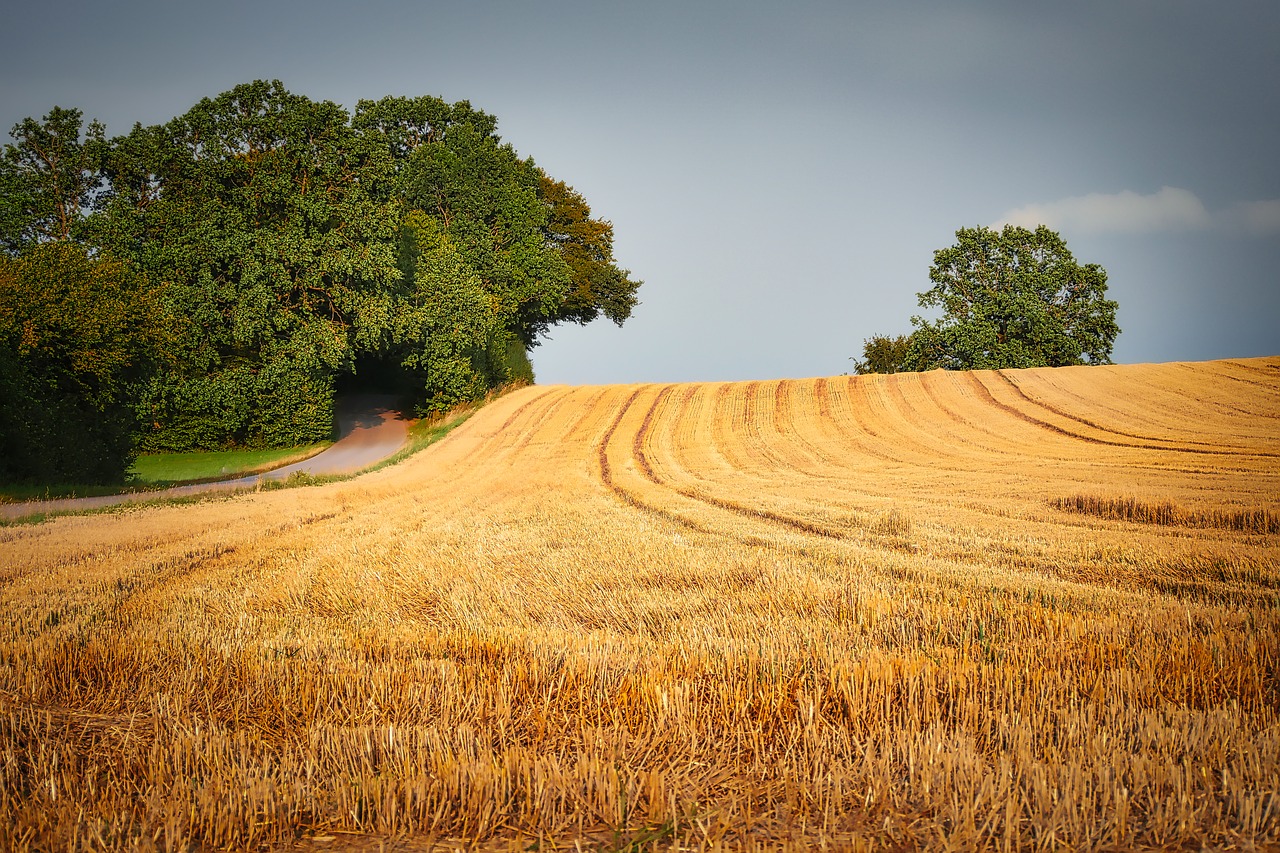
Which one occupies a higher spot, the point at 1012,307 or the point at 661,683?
the point at 1012,307

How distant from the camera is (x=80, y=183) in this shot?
106 feet

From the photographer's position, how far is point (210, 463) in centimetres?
3222

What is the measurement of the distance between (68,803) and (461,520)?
1082 centimetres

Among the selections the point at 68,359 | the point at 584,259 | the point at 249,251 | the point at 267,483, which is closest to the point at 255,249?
the point at 249,251

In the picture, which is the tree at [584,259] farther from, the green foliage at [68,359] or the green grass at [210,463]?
the green foliage at [68,359]

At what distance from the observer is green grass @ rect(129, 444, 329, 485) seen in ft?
101

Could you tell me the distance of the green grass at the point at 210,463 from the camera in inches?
1211

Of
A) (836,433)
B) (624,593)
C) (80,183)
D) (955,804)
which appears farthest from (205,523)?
(80,183)

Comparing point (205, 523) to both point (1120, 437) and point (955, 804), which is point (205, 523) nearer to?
point (955, 804)

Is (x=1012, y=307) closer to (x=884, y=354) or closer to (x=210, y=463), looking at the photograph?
(x=884, y=354)

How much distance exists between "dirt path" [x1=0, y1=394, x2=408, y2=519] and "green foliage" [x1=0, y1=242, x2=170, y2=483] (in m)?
2.90

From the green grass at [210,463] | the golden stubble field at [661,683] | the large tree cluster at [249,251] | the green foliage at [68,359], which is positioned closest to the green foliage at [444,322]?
the large tree cluster at [249,251]

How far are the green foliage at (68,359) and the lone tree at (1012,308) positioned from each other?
149 ft

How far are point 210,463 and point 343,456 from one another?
540 cm
